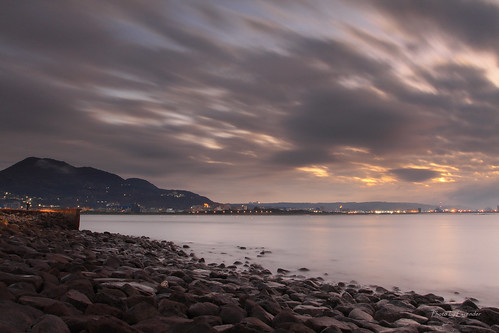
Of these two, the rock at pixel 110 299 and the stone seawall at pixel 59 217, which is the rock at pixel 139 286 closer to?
the rock at pixel 110 299

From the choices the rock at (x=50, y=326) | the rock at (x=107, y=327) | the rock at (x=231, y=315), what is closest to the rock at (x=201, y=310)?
the rock at (x=231, y=315)

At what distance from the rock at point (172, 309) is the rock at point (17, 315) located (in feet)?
5.47

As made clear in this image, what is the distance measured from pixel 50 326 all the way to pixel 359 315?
18.1ft

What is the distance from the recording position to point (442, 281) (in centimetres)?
1906

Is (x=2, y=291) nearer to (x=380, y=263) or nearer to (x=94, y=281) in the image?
(x=94, y=281)

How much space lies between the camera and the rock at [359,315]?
741cm

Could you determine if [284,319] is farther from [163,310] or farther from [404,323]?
[404,323]

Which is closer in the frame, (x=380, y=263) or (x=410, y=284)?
(x=410, y=284)

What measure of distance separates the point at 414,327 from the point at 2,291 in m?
6.45

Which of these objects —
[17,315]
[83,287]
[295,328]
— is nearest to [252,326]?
[295,328]

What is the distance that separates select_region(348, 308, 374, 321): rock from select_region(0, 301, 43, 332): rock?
540 centimetres

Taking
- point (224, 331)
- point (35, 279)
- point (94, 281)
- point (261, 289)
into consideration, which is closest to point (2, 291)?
point (35, 279)

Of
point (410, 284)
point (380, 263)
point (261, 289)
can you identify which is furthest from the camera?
point (380, 263)

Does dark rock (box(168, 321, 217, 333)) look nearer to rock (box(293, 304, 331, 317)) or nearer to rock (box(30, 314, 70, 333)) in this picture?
rock (box(30, 314, 70, 333))
